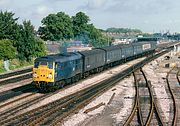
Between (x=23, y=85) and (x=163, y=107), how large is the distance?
15382 mm

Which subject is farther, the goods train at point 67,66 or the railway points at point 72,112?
the goods train at point 67,66

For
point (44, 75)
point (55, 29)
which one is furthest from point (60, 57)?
point (55, 29)

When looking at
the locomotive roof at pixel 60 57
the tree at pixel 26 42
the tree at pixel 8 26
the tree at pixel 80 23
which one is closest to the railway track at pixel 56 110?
the locomotive roof at pixel 60 57

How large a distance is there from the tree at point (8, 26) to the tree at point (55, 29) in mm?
21908

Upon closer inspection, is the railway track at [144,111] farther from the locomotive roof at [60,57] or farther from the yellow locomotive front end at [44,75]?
the yellow locomotive front end at [44,75]

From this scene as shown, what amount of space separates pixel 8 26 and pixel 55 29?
91.3 feet

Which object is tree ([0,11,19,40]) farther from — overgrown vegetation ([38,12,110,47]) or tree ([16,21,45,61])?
overgrown vegetation ([38,12,110,47])

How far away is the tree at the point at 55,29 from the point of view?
9888 cm

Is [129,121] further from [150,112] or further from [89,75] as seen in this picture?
[89,75]

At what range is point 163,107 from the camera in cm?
2631

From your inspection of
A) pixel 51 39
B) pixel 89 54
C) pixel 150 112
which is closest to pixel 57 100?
pixel 150 112

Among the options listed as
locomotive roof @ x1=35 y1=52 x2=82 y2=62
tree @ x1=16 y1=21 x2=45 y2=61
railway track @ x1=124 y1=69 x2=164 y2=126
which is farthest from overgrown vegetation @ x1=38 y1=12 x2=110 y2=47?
railway track @ x1=124 y1=69 x2=164 y2=126

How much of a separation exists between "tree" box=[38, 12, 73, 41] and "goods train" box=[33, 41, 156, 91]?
44749mm

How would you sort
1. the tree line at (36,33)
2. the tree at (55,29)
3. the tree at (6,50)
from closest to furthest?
the tree at (6,50)
the tree line at (36,33)
the tree at (55,29)
